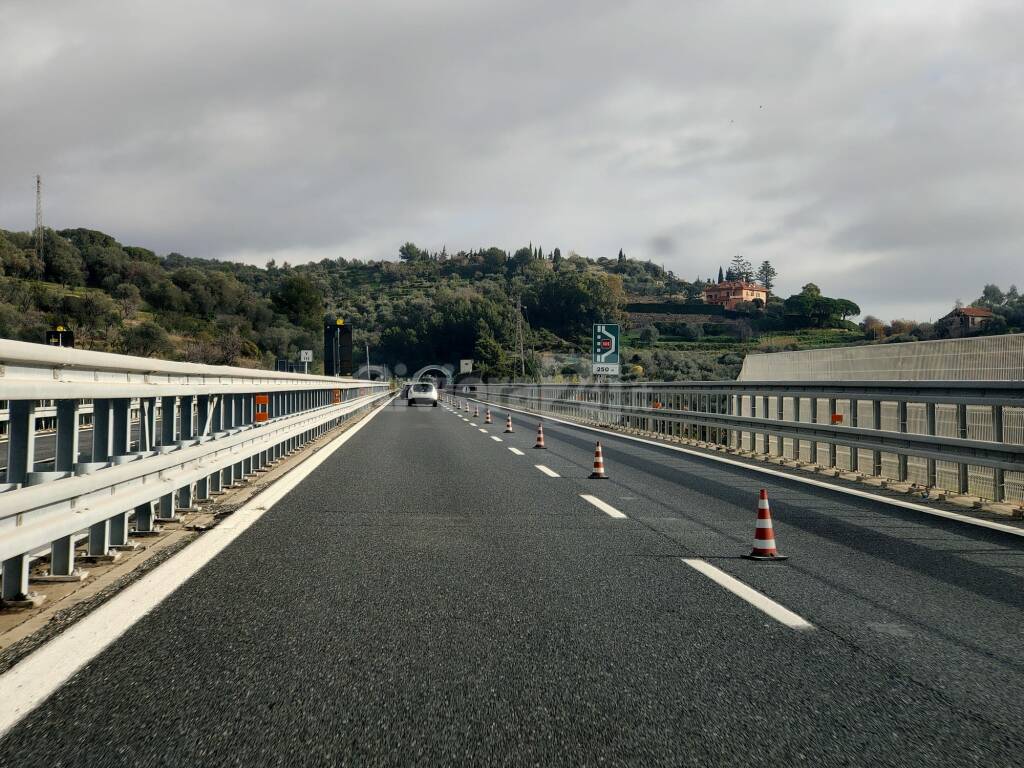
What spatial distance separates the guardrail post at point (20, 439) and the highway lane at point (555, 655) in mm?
1019

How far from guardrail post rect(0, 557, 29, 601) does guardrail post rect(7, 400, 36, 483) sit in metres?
0.48

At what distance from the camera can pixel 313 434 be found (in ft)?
70.2

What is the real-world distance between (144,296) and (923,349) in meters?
114

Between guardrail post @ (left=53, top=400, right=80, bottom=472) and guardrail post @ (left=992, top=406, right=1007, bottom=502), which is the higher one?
guardrail post @ (left=53, top=400, right=80, bottom=472)

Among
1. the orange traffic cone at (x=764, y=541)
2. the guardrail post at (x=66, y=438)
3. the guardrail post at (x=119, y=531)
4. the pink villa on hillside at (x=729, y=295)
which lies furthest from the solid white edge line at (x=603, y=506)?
the pink villa on hillside at (x=729, y=295)

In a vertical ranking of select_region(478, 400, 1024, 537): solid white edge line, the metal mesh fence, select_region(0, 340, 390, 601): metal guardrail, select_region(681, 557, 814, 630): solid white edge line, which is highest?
the metal mesh fence

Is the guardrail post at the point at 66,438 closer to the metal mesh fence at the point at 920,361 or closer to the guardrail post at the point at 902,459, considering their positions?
the guardrail post at the point at 902,459

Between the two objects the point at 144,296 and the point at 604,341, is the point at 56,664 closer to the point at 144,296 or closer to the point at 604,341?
the point at 604,341

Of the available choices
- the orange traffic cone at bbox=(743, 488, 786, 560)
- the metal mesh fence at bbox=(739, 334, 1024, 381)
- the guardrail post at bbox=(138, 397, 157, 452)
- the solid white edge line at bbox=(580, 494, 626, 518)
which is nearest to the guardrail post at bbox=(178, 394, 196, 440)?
the guardrail post at bbox=(138, 397, 157, 452)

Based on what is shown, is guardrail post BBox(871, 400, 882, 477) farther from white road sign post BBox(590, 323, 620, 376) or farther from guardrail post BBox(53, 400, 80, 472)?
white road sign post BBox(590, 323, 620, 376)

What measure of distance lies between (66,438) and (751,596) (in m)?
4.08

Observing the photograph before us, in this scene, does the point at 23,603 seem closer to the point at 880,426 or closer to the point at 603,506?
the point at 603,506

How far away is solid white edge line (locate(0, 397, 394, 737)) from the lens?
3738 mm

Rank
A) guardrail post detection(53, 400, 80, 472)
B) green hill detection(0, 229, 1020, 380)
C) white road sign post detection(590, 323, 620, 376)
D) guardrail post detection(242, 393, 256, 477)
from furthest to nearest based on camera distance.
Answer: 1. green hill detection(0, 229, 1020, 380)
2. white road sign post detection(590, 323, 620, 376)
3. guardrail post detection(242, 393, 256, 477)
4. guardrail post detection(53, 400, 80, 472)
